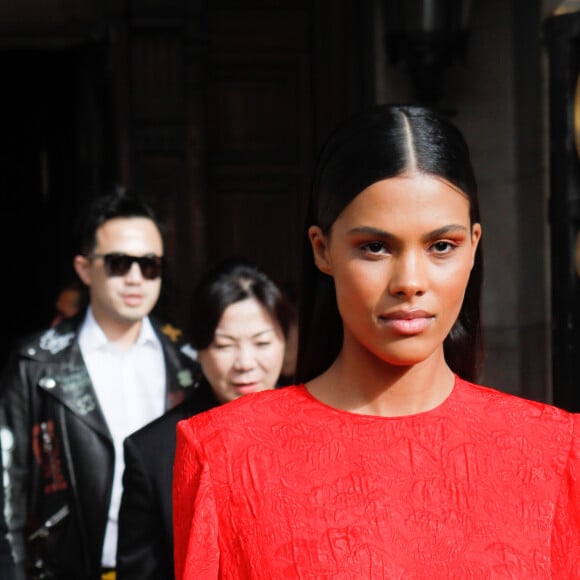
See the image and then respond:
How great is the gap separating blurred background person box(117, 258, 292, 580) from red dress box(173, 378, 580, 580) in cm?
145

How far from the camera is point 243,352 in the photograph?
4008 millimetres

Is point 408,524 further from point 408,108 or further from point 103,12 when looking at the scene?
point 103,12

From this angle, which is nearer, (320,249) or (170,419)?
(320,249)

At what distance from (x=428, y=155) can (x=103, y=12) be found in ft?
14.4

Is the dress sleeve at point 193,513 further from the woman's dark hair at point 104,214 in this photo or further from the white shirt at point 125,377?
the woman's dark hair at point 104,214

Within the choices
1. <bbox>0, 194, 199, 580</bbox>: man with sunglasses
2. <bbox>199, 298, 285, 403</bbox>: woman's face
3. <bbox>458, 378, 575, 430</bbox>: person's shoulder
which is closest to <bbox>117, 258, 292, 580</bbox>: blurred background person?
<bbox>199, 298, 285, 403</bbox>: woman's face

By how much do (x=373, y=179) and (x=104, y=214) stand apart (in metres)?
2.93

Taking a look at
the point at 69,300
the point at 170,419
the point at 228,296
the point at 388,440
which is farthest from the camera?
the point at 69,300

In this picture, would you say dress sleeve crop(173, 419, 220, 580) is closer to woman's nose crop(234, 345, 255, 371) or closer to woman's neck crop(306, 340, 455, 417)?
woman's neck crop(306, 340, 455, 417)

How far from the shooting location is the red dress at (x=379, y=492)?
6.53ft

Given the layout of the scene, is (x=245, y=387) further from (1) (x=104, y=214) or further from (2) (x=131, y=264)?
(1) (x=104, y=214)

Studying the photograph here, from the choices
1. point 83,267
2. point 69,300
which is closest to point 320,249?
point 83,267

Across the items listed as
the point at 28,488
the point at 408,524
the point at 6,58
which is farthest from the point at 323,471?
the point at 6,58

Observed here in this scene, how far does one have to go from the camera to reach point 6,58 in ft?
23.5
